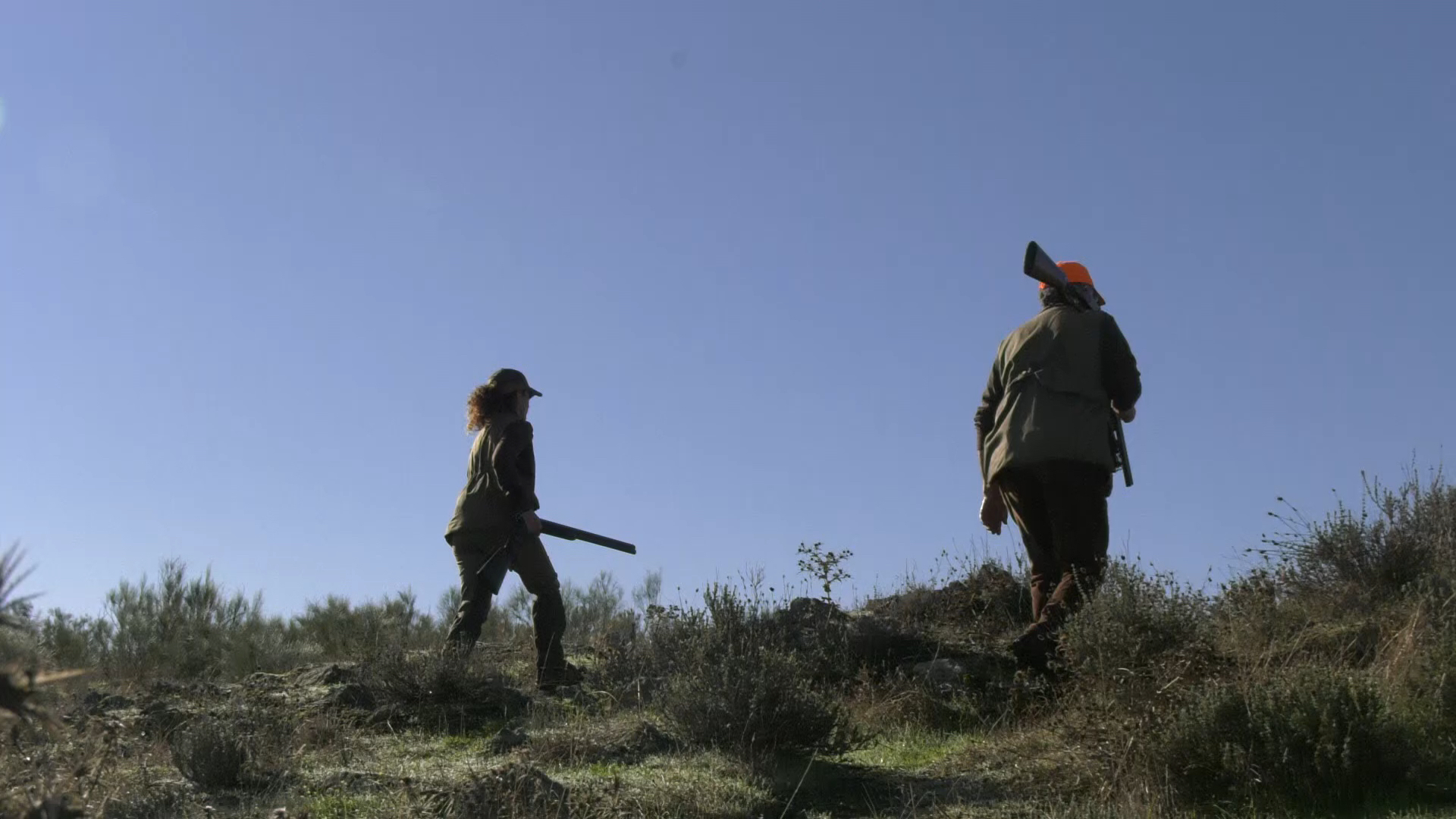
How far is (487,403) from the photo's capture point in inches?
363

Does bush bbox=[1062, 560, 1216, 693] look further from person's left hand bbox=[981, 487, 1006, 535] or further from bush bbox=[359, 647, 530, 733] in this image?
bush bbox=[359, 647, 530, 733]

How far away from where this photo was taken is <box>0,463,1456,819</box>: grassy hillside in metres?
4.65

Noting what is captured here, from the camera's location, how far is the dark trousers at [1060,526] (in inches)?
253

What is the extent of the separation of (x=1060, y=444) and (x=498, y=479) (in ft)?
12.4

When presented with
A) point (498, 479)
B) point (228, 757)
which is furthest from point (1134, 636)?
point (498, 479)

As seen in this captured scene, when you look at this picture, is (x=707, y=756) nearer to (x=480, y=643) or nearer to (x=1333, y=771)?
(x=1333, y=771)

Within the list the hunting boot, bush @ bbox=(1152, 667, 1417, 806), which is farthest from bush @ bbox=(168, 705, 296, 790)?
bush @ bbox=(1152, 667, 1417, 806)

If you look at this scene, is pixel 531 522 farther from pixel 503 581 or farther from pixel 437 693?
pixel 437 693

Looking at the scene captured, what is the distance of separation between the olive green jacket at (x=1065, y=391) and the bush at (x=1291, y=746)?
1990mm

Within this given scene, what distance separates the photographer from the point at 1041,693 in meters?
6.24

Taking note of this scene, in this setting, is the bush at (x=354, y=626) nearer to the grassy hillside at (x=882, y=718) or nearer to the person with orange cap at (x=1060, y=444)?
the grassy hillside at (x=882, y=718)

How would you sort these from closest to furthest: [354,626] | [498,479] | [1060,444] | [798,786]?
1. [798,786]
2. [1060,444]
3. [498,479]
4. [354,626]

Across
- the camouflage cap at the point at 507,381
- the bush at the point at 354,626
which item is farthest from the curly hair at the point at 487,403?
the bush at the point at 354,626

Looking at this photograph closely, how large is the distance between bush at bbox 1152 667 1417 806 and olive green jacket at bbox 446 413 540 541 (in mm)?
4960
